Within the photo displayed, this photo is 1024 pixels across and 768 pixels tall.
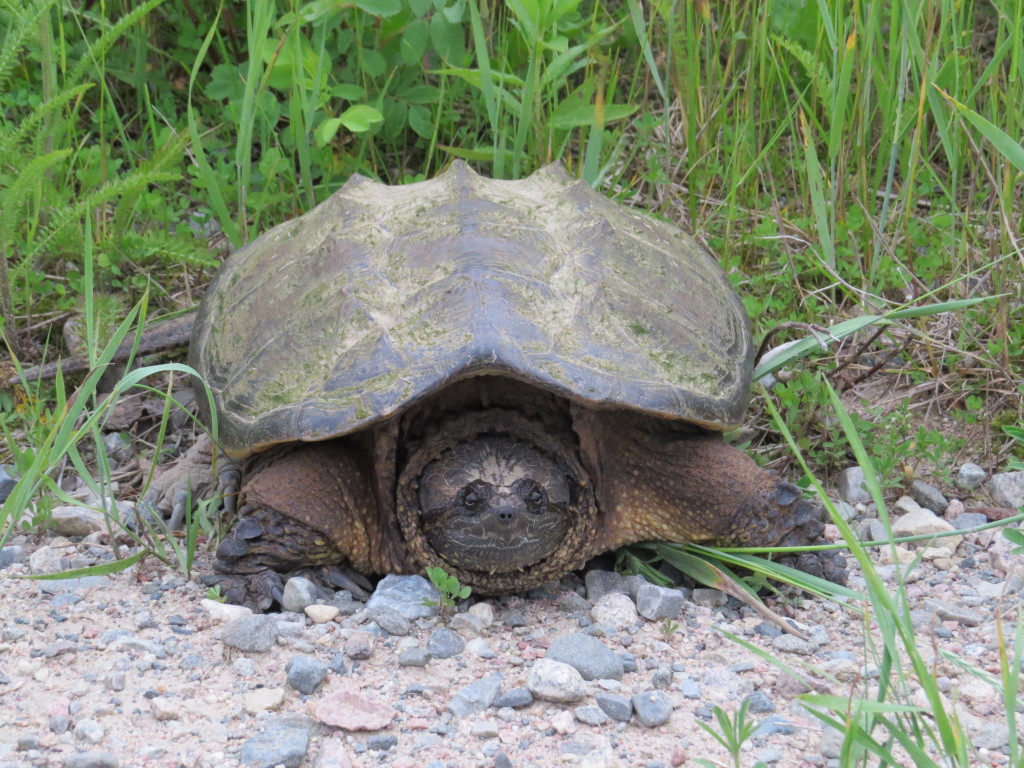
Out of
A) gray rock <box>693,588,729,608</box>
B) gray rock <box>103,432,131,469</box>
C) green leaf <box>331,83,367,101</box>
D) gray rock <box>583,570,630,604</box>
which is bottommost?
gray rock <box>103,432,131,469</box>

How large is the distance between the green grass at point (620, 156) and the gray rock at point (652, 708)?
1.06 metres

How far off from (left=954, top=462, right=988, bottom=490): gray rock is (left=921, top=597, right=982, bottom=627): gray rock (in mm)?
712

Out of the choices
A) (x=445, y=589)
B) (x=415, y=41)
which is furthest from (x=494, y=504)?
(x=415, y=41)

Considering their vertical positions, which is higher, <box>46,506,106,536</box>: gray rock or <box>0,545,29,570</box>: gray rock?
<box>0,545,29,570</box>: gray rock

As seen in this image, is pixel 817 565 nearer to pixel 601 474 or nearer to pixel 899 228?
pixel 601 474

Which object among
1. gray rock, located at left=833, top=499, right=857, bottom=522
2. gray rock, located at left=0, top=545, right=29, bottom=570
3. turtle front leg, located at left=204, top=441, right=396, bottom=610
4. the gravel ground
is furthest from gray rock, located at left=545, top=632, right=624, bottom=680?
gray rock, located at left=0, top=545, right=29, bottom=570

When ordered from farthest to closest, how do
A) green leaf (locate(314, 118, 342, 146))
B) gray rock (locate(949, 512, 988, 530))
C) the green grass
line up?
1. green leaf (locate(314, 118, 342, 146))
2. the green grass
3. gray rock (locate(949, 512, 988, 530))

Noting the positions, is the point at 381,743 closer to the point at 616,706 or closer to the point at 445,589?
the point at 616,706

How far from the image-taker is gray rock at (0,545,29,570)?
2.39m

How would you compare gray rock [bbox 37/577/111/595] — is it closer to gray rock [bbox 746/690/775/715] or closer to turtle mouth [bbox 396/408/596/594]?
turtle mouth [bbox 396/408/596/594]

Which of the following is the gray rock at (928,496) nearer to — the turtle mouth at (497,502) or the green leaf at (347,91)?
the turtle mouth at (497,502)

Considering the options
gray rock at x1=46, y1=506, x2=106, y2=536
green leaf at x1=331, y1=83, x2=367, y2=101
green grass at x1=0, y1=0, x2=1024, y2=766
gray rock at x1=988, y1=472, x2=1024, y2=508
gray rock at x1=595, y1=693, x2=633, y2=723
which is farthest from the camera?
green leaf at x1=331, y1=83, x2=367, y2=101

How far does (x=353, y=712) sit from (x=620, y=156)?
2.75 m

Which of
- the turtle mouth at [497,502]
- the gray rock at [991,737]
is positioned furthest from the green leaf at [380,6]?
the gray rock at [991,737]
